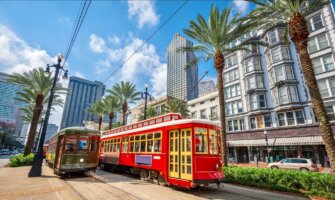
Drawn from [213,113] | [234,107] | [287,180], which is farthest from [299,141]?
[287,180]

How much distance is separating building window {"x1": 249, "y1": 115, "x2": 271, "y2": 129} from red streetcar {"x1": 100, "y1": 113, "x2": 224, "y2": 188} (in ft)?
74.8

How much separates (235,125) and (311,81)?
2379 cm

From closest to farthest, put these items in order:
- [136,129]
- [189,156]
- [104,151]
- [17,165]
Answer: [189,156] < [136,129] < [104,151] < [17,165]

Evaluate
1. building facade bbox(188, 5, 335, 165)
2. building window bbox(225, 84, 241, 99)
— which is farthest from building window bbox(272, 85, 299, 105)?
building window bbox(225, 84, 241, 99)

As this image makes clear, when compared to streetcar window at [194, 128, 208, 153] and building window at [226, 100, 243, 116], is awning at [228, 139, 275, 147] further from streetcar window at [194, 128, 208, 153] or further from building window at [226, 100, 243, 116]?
streetcar window at [194, 128, 208, 153]

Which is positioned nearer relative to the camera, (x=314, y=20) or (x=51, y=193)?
(x=51, y=193)

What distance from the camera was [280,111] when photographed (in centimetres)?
2675

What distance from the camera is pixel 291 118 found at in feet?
84.0

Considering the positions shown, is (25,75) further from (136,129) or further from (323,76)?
(323,76)

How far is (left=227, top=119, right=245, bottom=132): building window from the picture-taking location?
31.7m

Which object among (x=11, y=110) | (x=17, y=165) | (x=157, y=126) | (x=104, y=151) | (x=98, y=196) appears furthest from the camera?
(x=11, y=110)

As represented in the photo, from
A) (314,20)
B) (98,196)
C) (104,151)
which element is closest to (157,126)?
(98,196)

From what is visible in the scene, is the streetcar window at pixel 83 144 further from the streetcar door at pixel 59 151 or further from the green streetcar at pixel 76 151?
the streetcar door at pixel 59 151

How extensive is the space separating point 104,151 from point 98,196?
10.6m
